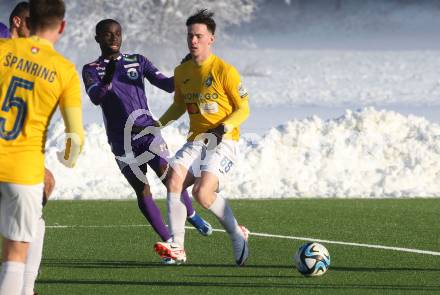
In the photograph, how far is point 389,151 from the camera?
21000 millimetres

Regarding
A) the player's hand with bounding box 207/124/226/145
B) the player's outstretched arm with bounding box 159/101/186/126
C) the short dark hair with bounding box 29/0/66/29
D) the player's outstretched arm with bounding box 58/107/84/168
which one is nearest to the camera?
the short dark hair with bounding box 29/0/66/29

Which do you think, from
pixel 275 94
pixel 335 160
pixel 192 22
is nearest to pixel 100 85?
pixel 192 22

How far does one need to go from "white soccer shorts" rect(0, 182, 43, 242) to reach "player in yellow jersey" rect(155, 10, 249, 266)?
4011 mm

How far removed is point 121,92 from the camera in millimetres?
12938

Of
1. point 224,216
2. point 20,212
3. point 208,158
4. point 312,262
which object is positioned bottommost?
point 312,262

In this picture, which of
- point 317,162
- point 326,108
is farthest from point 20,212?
point 326,108

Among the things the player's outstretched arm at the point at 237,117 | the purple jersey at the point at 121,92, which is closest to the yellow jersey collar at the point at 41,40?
the player's outstretched arm at the point at 237,117

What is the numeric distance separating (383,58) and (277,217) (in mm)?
40542

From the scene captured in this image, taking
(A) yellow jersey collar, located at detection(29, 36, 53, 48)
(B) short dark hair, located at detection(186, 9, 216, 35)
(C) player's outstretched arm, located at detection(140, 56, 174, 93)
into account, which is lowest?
(C) player's outstretched arm, located at detection(140, 56, 174, 93)

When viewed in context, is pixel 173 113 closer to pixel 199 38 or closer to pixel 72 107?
pixel 199 38

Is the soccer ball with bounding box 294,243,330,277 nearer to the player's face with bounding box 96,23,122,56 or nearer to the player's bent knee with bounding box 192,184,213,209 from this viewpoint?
the player's bent knee with bounding box 192,184,213,209

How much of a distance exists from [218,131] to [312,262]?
145cm

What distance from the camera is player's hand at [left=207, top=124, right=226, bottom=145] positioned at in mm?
11555

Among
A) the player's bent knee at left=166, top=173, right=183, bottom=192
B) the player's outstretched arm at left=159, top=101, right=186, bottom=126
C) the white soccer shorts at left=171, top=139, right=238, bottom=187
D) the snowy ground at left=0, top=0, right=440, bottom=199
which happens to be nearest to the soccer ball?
the white soccer shorts at left=171, top=139, right=238, bottom=187
